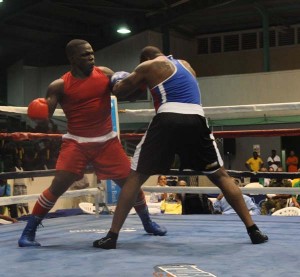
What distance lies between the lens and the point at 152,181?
8.65m

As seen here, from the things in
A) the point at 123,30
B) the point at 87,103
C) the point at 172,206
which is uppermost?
the point at 123,30

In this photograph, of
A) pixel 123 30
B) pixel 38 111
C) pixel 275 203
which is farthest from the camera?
pixel 123 30

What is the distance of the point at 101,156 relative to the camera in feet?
8.27

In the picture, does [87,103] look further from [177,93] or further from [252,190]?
[252,190]

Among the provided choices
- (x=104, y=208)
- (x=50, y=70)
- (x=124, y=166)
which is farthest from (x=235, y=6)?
(x=124, y=166)

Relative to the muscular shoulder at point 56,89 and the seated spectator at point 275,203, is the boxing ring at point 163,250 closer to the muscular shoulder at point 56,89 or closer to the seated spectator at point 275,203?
the muscular shoulder at point 56,89

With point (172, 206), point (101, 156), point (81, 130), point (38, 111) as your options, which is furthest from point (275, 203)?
point (38, 111)

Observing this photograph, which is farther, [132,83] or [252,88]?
[252,88]

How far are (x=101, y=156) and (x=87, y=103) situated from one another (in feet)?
0.89

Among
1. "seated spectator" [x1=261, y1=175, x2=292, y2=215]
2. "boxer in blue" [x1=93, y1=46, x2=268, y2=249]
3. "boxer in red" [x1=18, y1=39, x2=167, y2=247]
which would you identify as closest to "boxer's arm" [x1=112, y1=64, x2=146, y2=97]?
"boxer in blue" [x1=93, y1=46, x2=268, y2=249]

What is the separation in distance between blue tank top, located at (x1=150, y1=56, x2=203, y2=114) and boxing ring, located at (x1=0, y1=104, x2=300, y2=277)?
60 cm

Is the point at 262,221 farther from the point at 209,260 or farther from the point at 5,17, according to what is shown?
the point at 5,17

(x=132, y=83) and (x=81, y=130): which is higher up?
(x=132, y=83)

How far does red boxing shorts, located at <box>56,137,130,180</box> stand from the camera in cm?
245
